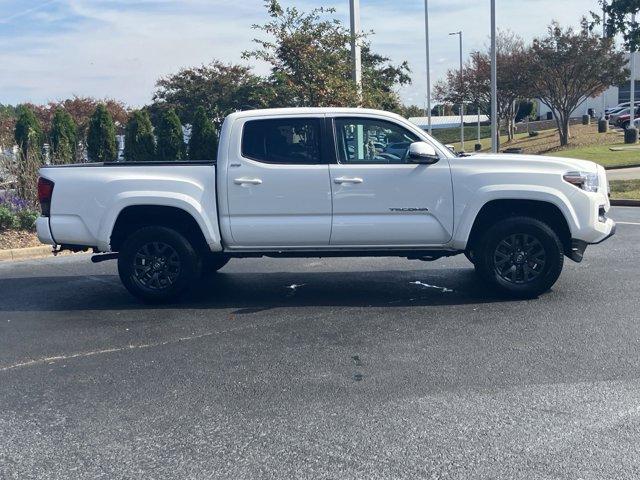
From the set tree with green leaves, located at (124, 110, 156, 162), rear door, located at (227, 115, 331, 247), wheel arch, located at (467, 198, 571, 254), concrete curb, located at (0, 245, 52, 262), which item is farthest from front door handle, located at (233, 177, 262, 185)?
tree with green leaves, located at (124, 110, 156, 162)

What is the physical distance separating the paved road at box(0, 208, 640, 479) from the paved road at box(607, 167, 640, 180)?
1360 centimetres

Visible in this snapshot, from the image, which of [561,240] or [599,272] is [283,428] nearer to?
[561,240]

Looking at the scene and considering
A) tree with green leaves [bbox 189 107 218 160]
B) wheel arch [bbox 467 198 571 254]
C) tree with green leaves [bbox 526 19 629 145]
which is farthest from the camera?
tree with green leaves [bbox 526 19 629 145]

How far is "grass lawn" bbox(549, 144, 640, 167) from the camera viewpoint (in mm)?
26594

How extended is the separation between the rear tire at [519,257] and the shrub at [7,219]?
8256 millimetres

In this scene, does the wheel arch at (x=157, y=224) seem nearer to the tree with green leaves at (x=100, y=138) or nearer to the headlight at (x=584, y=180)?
the headlight at (x=584, y=180)

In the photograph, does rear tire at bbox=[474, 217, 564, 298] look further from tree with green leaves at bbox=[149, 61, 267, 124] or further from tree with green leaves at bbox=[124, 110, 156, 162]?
tree with green leaves at bbox=[149, 61, 267, 124]

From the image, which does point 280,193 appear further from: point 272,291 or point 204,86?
point 204,86

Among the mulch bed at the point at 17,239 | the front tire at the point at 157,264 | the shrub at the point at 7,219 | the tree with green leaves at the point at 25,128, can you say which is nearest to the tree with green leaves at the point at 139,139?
the tree with green leaves at the point at 25,128

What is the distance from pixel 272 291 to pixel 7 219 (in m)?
6.16

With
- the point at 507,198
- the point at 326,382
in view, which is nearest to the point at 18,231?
the point at 507,198

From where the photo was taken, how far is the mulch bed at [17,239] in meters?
12.0

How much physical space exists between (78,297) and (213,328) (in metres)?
2.39

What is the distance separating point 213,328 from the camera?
7043mm
